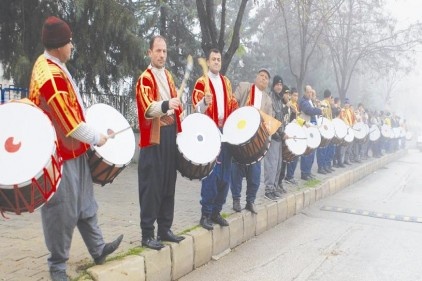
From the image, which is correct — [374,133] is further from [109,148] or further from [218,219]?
[109,148]

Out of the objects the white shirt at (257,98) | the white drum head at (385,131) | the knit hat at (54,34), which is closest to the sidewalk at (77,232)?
the white shirt at (257,98)

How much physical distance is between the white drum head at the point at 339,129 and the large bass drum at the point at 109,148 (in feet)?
26.6

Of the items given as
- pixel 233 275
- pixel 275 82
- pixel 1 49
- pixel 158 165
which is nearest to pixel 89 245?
pixel 158 165

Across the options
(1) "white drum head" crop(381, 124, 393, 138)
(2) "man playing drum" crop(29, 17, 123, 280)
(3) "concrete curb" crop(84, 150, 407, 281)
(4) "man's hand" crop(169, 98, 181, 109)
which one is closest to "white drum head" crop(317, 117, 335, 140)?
(3) "concrete curb" crop(84, 150, 407, 281)

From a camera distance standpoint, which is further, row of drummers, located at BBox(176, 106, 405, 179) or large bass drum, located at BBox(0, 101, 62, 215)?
row of drummers, located at BBox(176, 106, 405, 179)

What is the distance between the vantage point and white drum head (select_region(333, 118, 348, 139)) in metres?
10.8

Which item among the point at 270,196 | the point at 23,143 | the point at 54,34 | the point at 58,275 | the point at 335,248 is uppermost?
the point at 54,34

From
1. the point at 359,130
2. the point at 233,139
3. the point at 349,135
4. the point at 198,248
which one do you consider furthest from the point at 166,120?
the point at 359,130

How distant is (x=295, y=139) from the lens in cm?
732

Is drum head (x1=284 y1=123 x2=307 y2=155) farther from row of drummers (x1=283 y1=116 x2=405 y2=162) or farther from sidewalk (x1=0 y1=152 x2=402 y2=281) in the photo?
sidewalk (x1=0 y1=152 x2=402 y2=281)

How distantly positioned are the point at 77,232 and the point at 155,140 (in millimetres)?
1375

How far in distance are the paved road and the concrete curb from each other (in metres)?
0.11

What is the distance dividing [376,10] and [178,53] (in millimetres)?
11914

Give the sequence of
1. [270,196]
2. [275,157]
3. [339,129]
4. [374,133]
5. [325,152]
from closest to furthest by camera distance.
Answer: [270,196]
[275,157]
[325,152]
[339,129]
[374,133]
